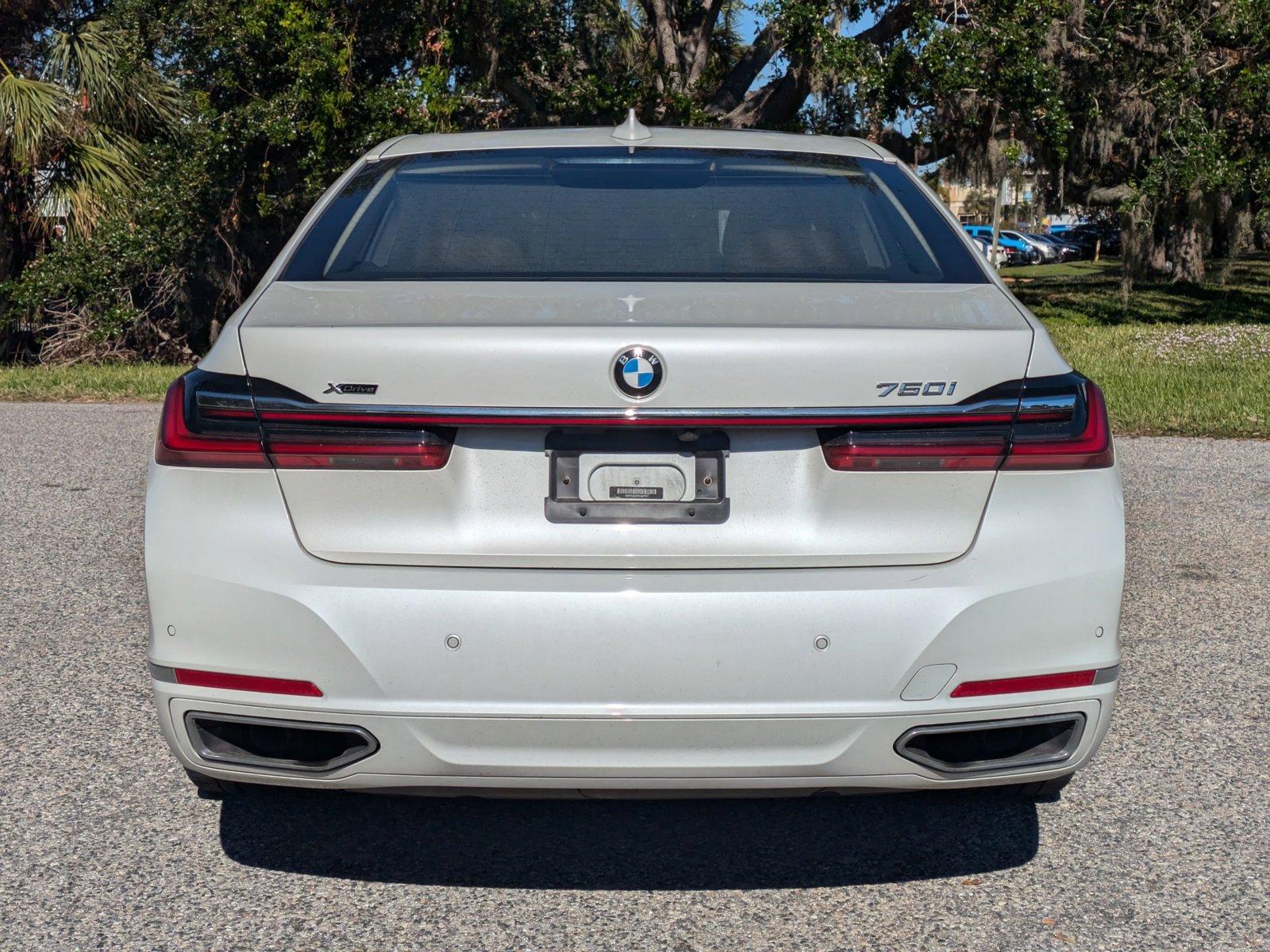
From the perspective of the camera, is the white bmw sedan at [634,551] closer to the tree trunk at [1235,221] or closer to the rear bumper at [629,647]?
the rear bumper at [629,647]

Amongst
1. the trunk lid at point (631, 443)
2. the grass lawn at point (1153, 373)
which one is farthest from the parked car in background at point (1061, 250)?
the trunk lid at point (631, 443)

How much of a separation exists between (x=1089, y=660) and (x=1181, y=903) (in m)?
0.71

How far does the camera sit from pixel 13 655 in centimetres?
466

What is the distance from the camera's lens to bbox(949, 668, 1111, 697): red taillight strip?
256 cm

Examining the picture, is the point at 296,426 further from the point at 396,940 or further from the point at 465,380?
the point at 396,940

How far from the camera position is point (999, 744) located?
269 cm

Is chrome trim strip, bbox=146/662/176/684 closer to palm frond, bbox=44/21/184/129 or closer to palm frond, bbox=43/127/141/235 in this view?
palm frond, bbox=43/127/141/235

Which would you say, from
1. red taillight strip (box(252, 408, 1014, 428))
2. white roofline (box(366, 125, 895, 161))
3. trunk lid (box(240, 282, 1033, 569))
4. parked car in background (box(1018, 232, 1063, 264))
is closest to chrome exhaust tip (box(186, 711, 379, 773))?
trunk lid (box(240, 282, 1033, 569))

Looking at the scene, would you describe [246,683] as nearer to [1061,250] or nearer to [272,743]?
[272,743]

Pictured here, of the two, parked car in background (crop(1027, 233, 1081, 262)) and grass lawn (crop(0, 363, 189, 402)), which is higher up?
grass lawn (crop(0, 363, 189, 402))

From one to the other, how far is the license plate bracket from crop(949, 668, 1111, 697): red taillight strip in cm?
55

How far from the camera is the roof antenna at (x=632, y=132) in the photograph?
3.78 meters

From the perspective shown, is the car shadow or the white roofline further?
the white roofline

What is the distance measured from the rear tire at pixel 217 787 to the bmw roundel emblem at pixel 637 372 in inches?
47.3
